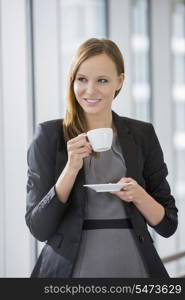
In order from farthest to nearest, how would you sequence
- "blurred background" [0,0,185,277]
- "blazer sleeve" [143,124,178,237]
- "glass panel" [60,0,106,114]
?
"glass panel" [60,0,106,114]
"blurred background" [0,0,185,277]
"blazer sleeve" [143,124,178,237]

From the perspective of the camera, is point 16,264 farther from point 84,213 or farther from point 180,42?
point 180,42

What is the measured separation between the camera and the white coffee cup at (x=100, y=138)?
143 cm

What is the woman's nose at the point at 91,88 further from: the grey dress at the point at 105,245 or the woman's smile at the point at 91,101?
the grey dress at the point at 105,245

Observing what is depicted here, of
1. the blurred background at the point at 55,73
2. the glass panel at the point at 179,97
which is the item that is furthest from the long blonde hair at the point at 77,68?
the glass panel at the point at 179,97

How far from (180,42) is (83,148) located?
7.04 ft

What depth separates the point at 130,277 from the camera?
4.90 ft

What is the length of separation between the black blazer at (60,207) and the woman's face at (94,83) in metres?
0.11

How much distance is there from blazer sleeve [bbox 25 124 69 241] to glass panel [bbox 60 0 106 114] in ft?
2.92

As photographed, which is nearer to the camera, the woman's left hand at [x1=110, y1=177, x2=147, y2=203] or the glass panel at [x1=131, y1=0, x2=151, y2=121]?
the woman's left hand at [x1=110, y1=177, x2=147, y2=203]

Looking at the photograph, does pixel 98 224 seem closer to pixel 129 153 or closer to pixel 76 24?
pixel 129 153

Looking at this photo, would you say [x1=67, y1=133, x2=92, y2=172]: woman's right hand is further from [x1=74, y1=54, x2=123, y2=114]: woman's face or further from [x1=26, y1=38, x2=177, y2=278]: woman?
[x1=74, y1=54, x2=123, y2=114]: woman's face

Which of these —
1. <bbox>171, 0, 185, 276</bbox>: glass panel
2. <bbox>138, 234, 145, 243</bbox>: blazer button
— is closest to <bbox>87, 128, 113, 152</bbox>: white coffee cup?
<bbox>138, 234, 145, 243</bbox>: blazer button

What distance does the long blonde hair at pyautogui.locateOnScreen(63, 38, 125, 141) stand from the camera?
1.48 metres

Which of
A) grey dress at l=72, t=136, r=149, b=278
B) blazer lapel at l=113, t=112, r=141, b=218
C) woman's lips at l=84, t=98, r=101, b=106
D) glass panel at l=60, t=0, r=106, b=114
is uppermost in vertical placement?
glass panel at l=60, t=0, r=106, b=114
